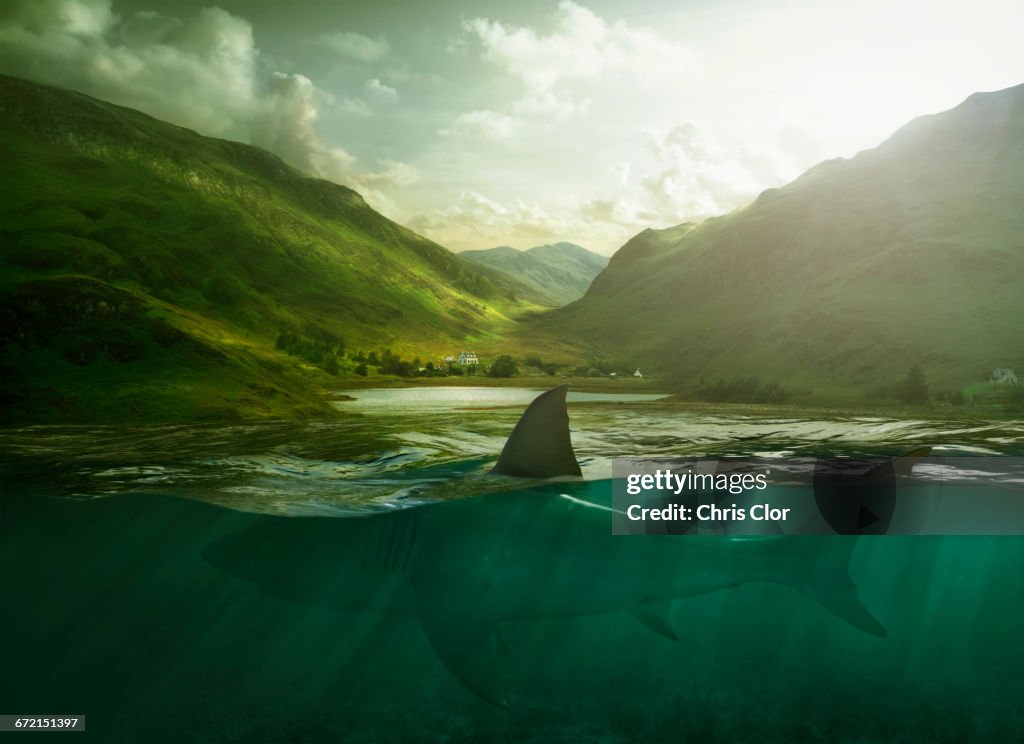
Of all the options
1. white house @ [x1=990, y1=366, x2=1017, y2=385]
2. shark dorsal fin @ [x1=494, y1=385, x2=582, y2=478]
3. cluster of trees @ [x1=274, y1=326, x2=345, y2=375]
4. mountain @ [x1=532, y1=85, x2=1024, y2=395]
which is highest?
mountain @ [x1=532, y1=85, x2=1024, y2=395]

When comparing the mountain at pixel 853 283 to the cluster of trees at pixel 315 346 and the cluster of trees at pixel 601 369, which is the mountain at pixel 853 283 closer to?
the cluster of trees at pixel 601 369

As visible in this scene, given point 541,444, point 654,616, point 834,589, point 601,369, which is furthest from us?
point 601,369

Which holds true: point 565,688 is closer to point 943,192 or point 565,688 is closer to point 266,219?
point 266,219

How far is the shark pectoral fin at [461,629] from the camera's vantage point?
7895 millimetres

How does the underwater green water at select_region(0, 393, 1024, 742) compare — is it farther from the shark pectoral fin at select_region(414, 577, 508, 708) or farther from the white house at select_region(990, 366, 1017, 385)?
the white house at select_region(990, 366, 1017, 385)

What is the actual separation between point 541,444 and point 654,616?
9.64 ft

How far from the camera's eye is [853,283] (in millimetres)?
29031

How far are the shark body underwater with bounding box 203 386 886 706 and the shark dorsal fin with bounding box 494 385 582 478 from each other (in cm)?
2

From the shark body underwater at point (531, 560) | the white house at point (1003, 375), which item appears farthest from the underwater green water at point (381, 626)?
the white house at point (1003, 375)

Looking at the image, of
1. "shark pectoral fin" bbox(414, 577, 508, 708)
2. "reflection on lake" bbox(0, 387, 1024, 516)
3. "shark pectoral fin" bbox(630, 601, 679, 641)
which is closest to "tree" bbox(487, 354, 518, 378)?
"reflection on lake" bbox(0, 387, 1024, 516)

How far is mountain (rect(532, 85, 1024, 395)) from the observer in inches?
869

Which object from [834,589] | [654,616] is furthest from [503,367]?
[834,589]

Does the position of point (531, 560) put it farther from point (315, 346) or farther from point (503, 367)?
point (315, 346)

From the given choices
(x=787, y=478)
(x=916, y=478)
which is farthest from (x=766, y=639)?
(x=787, y=478)
